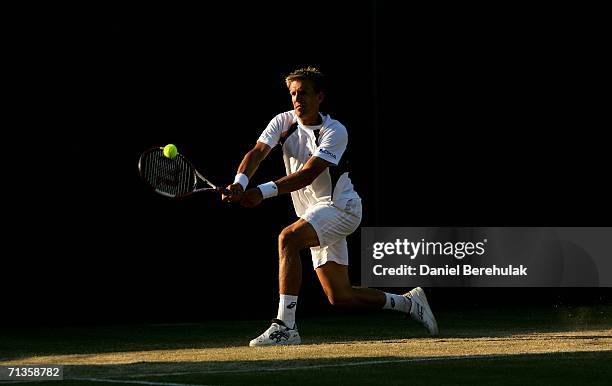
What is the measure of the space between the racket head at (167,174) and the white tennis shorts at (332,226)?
2.54 ft

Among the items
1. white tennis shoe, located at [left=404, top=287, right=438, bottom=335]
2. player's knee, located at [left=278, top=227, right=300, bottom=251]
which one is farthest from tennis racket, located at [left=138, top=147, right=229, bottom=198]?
white tennis shoe, located at [left=404, top=287, right=438, bottom=335]

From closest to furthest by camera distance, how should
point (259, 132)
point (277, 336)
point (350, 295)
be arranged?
point (277, 336) → point (350, 295) → point (259, 132)

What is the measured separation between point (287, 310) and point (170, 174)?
105 centimetres

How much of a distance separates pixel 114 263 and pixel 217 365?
450cm

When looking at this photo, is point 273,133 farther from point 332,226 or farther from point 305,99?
point 332,226

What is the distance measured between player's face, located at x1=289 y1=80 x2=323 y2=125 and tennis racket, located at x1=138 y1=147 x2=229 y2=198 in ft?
2.52

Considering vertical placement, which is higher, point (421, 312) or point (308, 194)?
point (308, 194)

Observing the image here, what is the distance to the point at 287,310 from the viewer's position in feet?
29.7

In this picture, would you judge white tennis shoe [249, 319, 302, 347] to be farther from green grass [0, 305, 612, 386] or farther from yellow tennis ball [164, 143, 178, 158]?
yellow tennis ball [164, 143, 178, 158]

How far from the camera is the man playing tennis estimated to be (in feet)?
29.5

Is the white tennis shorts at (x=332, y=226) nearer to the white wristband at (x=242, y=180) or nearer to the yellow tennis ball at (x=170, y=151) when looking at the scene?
the white wristband at (x=242, y=180)

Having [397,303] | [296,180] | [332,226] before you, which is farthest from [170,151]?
[397,303]

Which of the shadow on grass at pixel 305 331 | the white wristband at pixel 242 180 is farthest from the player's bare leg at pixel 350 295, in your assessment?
the white wristband at pixel 242 180

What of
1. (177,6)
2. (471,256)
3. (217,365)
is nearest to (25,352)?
(217,365)
